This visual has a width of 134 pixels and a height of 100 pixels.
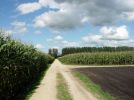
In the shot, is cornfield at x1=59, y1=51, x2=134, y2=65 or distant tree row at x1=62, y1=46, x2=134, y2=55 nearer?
cornfield at x1=59, y1=51, x2=134, y2=65

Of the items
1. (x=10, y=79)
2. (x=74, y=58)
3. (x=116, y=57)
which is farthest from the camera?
(x=74, y=58)

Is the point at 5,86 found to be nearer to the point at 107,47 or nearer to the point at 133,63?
the point at 133,63

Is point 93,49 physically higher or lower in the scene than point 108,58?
higher

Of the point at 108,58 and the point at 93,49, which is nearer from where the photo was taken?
the point at 108,58

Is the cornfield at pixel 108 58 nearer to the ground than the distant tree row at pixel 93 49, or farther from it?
nearer to the ground

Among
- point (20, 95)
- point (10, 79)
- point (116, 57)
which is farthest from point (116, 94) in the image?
point (116, 57)

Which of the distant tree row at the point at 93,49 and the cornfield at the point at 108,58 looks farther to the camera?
the distant tree row at the point at 93,49

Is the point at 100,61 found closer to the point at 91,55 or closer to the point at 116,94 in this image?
the point at 91,55

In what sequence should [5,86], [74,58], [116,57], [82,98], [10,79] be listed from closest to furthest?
[5,86] → [10,79] → [82,98] → [116,57] → [74,58]

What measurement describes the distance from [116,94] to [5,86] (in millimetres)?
7612

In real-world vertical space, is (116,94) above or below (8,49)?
below

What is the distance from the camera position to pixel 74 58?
85875 mm

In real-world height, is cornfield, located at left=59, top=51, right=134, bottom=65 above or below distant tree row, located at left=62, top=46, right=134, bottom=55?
below

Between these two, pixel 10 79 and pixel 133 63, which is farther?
pixel 133 63
